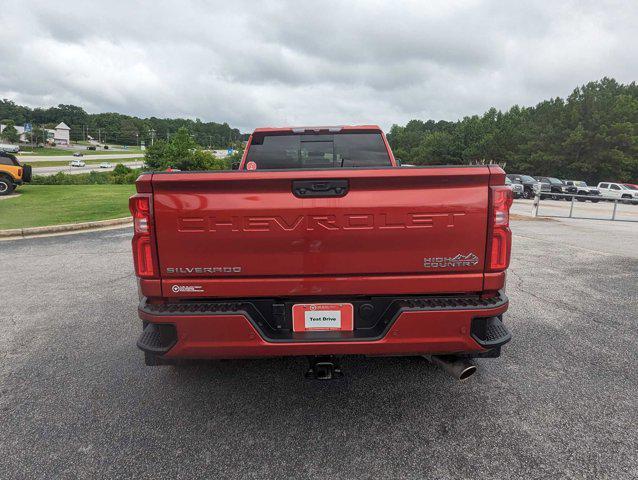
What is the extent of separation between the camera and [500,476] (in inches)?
84.0

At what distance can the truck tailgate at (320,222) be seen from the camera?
224 centimetres

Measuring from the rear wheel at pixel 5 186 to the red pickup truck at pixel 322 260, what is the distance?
1941 centimetres

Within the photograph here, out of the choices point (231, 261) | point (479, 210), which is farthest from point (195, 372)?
point (479, 210)

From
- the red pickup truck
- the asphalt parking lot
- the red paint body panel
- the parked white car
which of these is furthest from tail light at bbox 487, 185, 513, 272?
the parked white car

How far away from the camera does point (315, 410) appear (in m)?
2.74

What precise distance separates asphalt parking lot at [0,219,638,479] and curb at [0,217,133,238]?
600 centimetres

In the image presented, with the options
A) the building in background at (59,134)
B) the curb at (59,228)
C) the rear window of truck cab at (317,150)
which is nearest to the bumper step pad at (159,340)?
the rear window of truck cab at (317,150)

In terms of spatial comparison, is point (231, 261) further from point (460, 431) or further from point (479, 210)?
point (460, 431)

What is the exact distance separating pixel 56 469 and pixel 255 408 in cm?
115

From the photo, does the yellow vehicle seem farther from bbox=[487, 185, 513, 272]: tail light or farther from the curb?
bbox=[487, 185, 513, 272]: tail light

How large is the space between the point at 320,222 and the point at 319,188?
0.19 meters

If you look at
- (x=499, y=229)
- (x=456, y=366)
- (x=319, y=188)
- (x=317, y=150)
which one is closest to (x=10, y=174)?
(x=317, y=150)

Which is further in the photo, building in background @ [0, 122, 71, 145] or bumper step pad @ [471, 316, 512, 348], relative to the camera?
building in background @ [0, 122, 71, 145]

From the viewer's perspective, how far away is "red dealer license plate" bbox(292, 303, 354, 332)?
7.79ft
